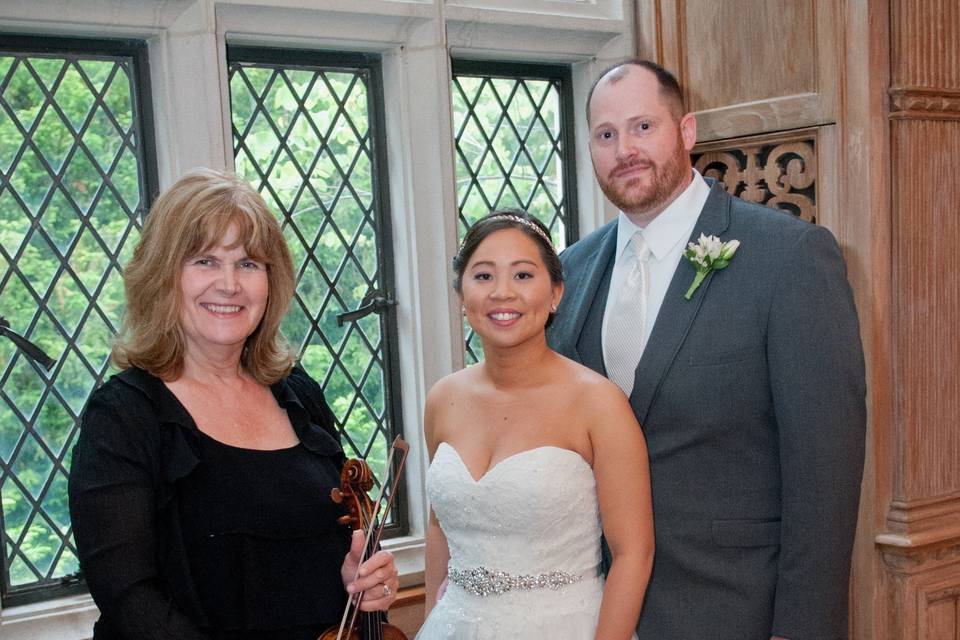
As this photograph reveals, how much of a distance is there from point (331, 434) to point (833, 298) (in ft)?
3.51

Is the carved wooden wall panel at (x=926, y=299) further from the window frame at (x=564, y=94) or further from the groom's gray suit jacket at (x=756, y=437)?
the window frame at (x=564, y=94)

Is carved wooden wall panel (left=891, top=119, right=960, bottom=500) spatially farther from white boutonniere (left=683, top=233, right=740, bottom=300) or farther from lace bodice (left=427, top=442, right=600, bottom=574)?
lace bodice (left=427, top=442, right=600, bottom=574)

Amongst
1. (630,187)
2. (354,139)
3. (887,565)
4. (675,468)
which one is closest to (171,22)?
(354,139)

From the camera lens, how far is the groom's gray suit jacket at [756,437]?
202 centimetres

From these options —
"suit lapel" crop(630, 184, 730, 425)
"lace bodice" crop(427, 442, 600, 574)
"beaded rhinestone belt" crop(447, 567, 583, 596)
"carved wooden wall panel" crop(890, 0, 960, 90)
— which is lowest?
"beaded rhinestone belt" crop(447, 567, 583, 596)

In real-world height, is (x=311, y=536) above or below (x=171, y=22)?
below

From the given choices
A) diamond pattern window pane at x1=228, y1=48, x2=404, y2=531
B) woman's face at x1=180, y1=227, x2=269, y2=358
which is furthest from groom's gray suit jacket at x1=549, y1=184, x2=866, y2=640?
diamond pattern window pane at x1=228, y1=48, x2=404, y2=531

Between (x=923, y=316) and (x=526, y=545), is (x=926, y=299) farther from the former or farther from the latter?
(x=526, y=545)

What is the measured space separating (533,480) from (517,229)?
486mm

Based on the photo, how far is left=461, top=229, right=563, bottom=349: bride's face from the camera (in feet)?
6.78

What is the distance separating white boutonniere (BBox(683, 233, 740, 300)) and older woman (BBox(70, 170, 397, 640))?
32.1 inches

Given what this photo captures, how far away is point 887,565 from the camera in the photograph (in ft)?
9.08

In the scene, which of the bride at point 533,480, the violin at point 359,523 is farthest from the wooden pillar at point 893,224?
the violin at point 359,523

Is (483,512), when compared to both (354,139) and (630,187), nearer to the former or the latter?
(630,187)
